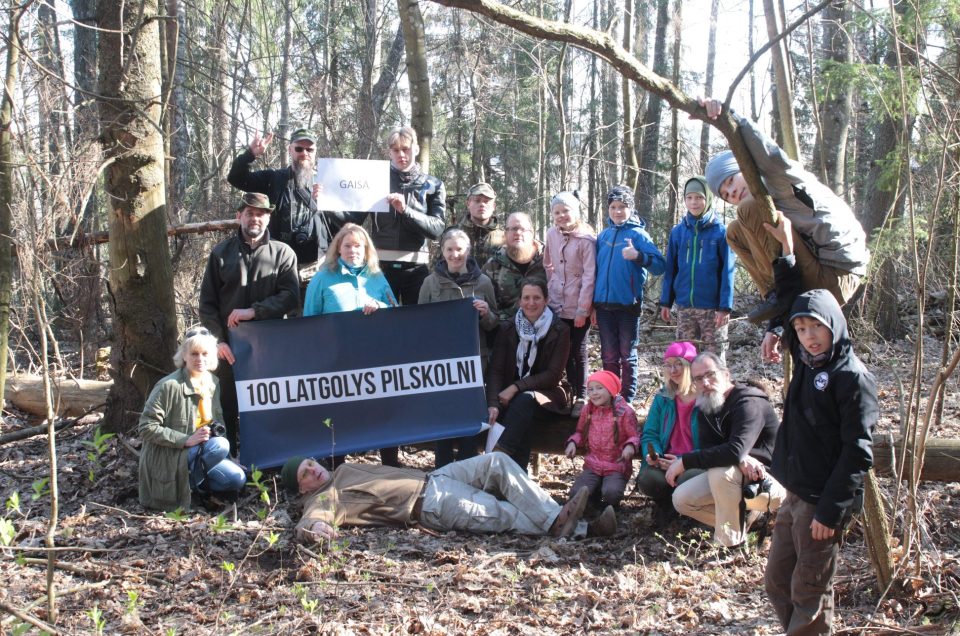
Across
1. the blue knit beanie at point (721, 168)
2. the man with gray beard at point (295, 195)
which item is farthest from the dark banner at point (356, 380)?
the blue knit beanie at point (721, 168)

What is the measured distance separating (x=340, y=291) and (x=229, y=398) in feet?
4.30

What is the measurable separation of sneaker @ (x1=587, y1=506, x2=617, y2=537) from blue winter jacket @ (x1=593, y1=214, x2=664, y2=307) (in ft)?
6.24

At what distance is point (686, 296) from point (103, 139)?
5127 mm

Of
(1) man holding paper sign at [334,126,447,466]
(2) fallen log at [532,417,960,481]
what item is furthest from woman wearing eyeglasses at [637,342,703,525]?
(1) man holding paper sign at [334,126,447,466]

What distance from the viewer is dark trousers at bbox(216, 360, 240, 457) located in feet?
22.2

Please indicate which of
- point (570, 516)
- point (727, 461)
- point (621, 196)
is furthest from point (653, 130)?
point (570, 516)

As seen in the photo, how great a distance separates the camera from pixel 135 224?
264 inches

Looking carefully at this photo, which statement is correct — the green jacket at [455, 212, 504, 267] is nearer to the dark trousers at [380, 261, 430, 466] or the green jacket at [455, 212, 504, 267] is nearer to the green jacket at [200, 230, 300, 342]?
the dark trousers at [380, 261, 430, 466]

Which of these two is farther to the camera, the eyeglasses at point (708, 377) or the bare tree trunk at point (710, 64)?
the bare tree trunk at point (710, 64)

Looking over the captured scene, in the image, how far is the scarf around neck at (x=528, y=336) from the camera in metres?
6.62

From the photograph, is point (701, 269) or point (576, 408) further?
point (701, 269)

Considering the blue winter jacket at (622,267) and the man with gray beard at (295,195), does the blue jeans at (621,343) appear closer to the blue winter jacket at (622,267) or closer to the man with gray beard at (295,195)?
the blue winter jacket at (622,267)

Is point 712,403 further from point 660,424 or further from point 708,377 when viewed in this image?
point 660,424

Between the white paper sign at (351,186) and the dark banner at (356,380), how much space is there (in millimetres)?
979
